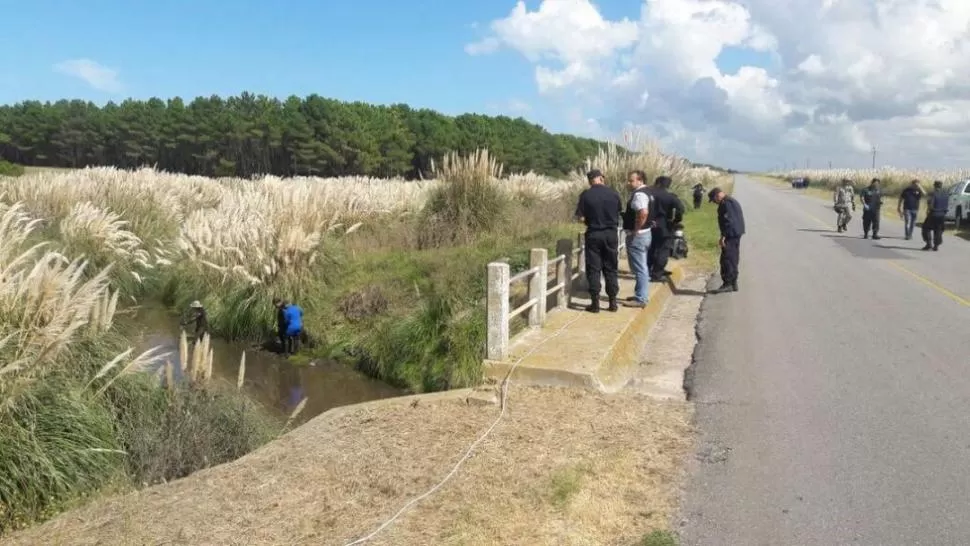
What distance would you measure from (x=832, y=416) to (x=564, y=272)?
4.49m

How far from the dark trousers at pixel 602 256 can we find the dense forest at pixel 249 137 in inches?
2521

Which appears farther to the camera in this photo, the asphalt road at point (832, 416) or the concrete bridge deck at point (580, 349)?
the concrete bridge deck at point (580, 349)

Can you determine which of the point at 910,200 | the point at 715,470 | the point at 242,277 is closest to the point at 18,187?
the point at 242,277

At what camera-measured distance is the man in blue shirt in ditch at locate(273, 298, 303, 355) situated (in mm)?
11844

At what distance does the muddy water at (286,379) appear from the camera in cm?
988

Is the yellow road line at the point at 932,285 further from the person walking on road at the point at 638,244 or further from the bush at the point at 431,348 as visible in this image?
the bush at the point at 431,348

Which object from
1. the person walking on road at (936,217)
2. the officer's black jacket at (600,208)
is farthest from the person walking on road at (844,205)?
the officer's black jacket at (600,208)

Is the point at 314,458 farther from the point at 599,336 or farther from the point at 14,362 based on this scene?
the point at 599,336

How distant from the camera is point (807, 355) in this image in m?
8.29

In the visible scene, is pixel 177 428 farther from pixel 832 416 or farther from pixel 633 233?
pixel 633 233

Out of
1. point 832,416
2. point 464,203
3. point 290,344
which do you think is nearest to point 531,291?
point 832,416

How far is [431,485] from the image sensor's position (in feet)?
16.4

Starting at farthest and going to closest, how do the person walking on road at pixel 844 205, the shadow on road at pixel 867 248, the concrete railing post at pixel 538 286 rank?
1. the person walking on road at pixel 844 205
2. the shadow on road at pixel 867 248
3. the concrete railing post at pixel 538 286

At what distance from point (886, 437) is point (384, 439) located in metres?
3.84
